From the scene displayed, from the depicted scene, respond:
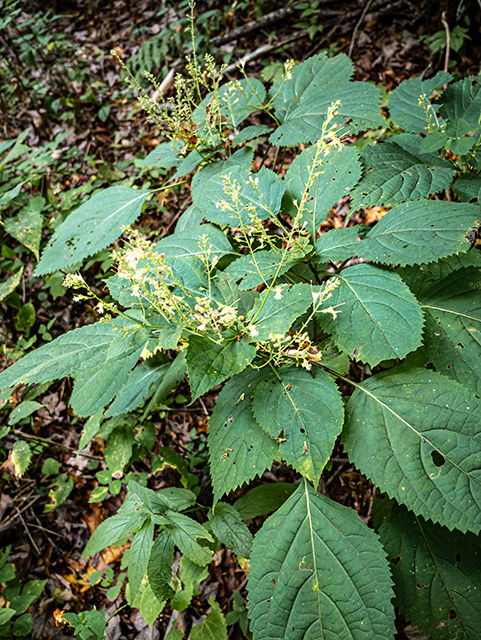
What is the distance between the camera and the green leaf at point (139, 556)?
157cm

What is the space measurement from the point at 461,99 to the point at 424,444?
6.08 ft

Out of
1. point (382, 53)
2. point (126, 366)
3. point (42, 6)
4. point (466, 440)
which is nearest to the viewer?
point (466, 440)

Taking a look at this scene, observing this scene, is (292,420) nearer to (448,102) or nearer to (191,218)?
(191,218)

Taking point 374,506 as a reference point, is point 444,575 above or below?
above

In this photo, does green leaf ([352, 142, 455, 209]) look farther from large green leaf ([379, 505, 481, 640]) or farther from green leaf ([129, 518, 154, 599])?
green leaf ([129, 518, 154, 599])

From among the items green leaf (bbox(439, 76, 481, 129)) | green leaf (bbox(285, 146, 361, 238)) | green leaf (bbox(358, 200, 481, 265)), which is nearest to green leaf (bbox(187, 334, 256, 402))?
green leaf (bbox(358, 200, 481, 265))

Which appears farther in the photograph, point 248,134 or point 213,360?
point 248,134

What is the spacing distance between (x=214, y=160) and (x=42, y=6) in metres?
6.64

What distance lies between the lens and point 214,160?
235cm

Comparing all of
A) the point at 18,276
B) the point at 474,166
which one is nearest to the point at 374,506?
the point at 474,166

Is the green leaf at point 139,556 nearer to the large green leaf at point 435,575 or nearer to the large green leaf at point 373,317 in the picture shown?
the large green leaf at point 435,575

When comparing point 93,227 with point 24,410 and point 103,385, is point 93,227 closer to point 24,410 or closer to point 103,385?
point 103,385

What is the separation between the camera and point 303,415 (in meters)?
1.38

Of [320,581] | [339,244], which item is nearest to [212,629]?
[320,581]
